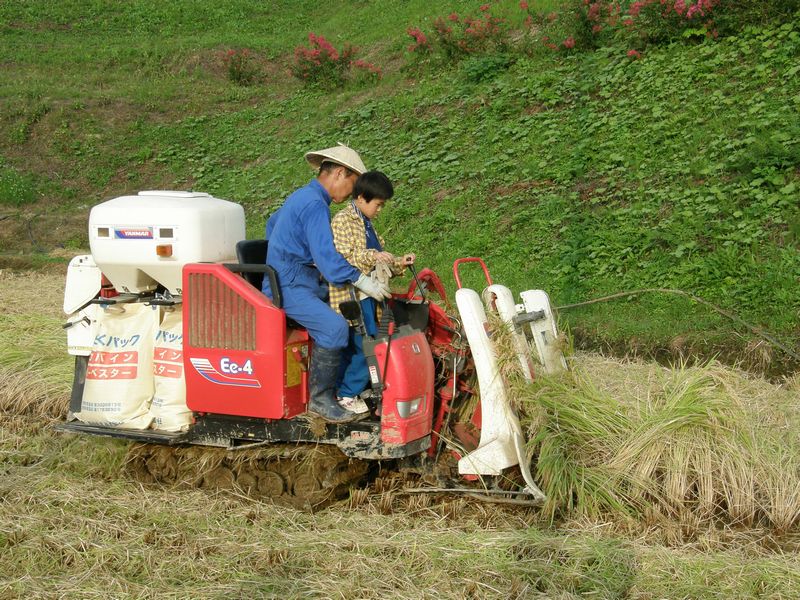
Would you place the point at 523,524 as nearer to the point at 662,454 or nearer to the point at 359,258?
the point at 662,454

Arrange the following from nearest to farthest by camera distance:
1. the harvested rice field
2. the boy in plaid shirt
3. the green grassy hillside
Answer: the harvested rice field
the boy in plaid shirt
the green grassy hillside

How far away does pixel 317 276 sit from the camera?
5102 millimetres

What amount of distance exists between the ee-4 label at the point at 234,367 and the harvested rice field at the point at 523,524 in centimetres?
73

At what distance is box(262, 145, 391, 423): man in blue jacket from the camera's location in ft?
16.0

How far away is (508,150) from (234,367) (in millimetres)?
7924

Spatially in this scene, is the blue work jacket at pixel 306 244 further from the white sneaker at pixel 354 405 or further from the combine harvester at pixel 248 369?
the white sneaker at pixel 354 405

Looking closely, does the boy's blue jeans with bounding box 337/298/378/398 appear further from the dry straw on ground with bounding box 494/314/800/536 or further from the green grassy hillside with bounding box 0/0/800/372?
the green grassy hillside with bounding box 0/0/800/372

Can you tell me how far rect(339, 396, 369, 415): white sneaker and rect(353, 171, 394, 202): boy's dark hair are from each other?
1126mm

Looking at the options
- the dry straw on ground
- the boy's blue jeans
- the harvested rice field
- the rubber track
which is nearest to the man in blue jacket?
the boy's blue jeans

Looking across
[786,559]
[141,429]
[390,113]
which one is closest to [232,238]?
[141,429]

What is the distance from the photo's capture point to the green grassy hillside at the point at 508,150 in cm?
863

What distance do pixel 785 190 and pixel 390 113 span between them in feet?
25.6

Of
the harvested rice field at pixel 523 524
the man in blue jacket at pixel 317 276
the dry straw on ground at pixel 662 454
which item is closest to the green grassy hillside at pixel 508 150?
Result: the dry straw on ground at pixel 662 454

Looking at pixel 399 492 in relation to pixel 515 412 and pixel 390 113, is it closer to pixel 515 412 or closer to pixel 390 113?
pixel 515 412
